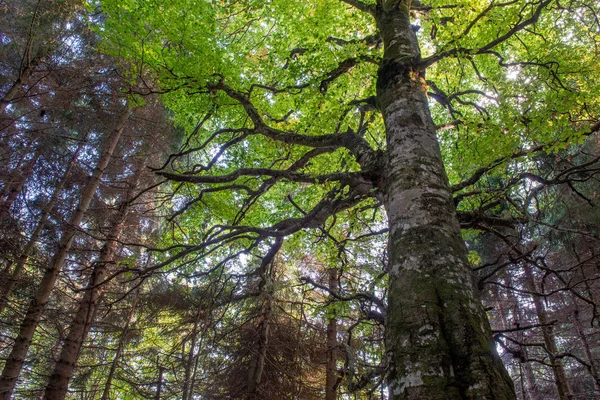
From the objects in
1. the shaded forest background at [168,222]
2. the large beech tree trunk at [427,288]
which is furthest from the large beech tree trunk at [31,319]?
the large beech tree trunk at [427,288]

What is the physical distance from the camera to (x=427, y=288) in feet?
6.11

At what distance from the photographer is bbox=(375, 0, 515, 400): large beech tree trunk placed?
4.99 ft

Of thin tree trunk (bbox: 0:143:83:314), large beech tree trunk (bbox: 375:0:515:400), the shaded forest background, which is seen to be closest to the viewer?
large beech tree trunk (bbox: 375:0:515:400)

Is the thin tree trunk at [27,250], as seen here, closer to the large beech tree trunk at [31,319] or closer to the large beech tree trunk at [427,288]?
the large beech tree trunk at [31,319]

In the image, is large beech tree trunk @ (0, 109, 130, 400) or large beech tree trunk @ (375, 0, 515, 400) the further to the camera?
large beech tree trunk @ (0, 109, 130, 400)

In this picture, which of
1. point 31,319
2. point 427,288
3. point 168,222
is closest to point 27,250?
point 31,319

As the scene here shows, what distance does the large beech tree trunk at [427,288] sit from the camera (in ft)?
4.99

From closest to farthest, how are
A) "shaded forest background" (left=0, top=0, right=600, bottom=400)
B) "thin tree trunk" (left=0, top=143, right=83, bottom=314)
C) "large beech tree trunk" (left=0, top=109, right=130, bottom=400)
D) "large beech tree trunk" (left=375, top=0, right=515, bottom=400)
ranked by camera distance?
"large beech tree trunk" (left=375, top=0, right=515, bottom=400) < "large beech tree trunk" (left=0, top=109, right=130, bottom=400) < "shaded forest background" (left=0, top=0, right=600, bottom=400) < "thin tree trunk" (left=0, top=143, right=83, bottom=314)

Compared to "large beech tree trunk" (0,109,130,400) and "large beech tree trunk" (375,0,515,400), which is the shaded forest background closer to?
"large beech tree trunk" (0,109,130,400)

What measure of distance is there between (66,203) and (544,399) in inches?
713

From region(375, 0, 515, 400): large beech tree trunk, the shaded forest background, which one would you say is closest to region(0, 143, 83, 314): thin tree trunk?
the shaded forest background

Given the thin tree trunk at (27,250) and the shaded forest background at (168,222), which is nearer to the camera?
the shaded forest background at (168,222)

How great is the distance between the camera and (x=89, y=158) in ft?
29.0

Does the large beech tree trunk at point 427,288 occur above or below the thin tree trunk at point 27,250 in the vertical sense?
below
